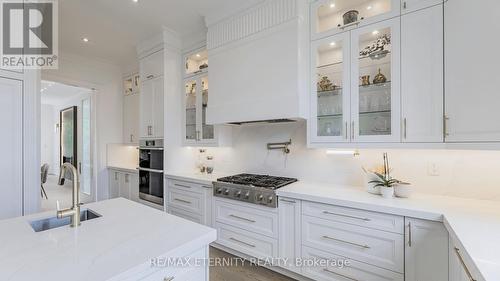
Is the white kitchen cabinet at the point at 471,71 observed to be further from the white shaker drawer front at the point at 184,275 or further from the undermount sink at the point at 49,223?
the undermount sink at the point at 49,223

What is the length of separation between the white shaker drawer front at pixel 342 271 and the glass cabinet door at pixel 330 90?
1.02 meters

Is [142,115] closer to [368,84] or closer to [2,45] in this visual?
[2,45]

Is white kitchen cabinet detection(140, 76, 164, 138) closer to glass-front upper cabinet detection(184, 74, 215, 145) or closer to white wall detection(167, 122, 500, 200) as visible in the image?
glass-front upper cabinet detection(184, 74, 215, 145)

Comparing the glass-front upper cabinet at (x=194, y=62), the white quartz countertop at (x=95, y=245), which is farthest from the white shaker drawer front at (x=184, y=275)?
the glass-front upper cabinet at (x=194, y=62)

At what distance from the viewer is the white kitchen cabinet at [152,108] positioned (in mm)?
3311

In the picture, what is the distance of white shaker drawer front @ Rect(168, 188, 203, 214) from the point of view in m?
2.87

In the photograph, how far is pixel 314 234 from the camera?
200cm

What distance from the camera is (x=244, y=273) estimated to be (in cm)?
233

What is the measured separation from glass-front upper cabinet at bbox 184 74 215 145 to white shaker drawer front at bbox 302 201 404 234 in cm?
164

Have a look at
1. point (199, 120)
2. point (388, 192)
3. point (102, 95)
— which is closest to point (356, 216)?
point (388, 192)

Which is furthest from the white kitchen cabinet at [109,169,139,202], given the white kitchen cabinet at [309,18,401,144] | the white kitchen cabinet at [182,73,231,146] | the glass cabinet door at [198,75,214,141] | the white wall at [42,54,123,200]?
the white kitchen cabinet at [309,18,401,144]

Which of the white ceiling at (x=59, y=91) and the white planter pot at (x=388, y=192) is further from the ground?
the white ceiling at (x=59, y=91)

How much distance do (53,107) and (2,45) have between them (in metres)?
7.90

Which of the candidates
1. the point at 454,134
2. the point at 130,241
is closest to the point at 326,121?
the point at 454,134
